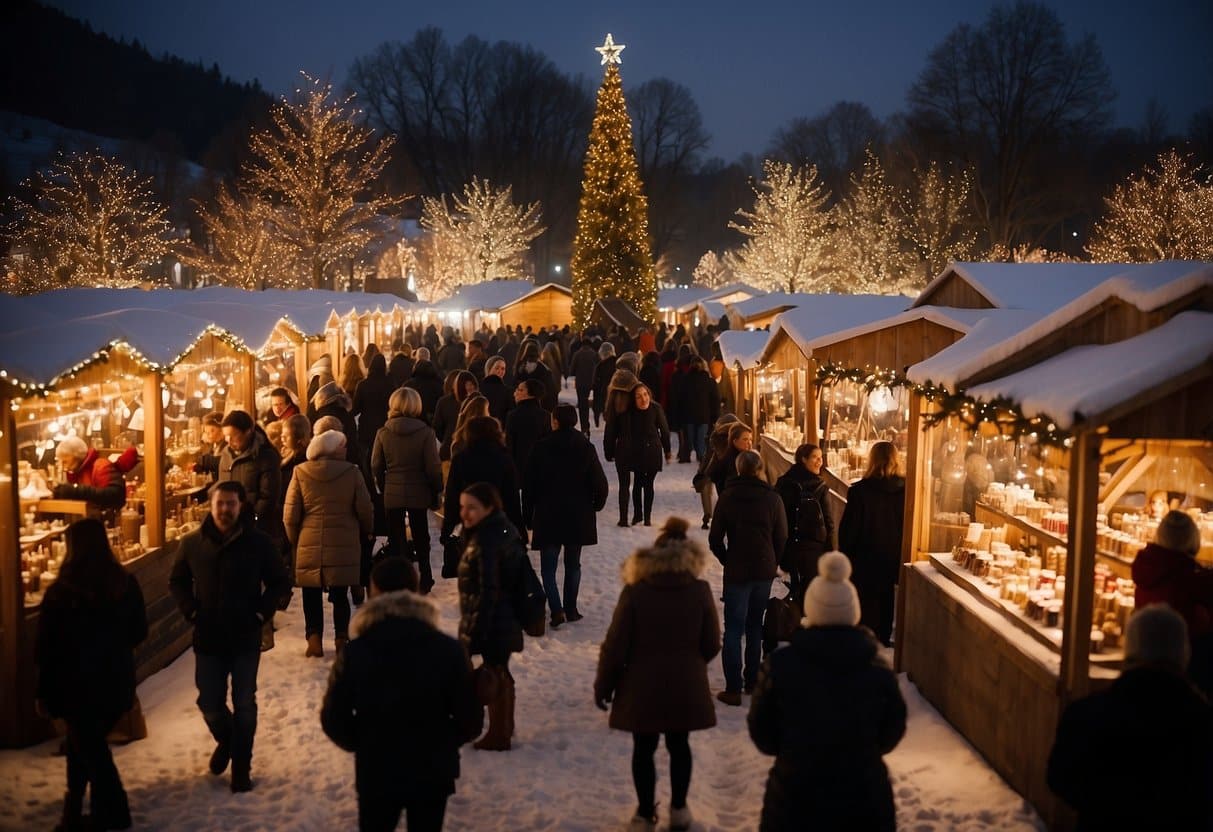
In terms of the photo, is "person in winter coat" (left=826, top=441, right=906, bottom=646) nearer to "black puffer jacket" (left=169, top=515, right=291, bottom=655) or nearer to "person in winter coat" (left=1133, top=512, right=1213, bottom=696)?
"person in winter coat" (left=1133, top=512, right=1213, bottom=696)

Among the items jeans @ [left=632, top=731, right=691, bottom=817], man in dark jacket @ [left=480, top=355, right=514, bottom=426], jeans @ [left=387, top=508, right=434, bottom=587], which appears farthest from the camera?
man in dark jacket @ [left=480, top=355, right=514, bottom=426]

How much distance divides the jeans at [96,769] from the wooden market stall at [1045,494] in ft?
14.3

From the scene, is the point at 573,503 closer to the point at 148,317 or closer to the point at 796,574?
the point at 796,574

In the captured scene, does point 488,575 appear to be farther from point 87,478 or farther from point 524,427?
point 524,427

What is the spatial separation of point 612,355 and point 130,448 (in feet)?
30.6

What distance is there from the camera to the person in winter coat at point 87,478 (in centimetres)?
739

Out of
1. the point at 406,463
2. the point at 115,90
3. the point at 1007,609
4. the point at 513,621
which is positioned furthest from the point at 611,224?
the point at 115,90

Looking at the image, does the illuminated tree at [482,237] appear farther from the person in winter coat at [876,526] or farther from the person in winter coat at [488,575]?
the person in winter coat at [488,575]

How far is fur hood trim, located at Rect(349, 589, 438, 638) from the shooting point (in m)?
3.78

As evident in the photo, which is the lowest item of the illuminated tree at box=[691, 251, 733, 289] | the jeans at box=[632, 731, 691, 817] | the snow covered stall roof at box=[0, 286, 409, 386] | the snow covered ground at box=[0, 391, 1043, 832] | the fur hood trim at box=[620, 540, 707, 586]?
the snow covered ground at box=[0, 391, 1043, 832]

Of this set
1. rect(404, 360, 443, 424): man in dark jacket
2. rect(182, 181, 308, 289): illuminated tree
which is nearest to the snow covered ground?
rect(404, 360, 443, 424): man in dark jacket

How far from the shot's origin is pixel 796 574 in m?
7.30

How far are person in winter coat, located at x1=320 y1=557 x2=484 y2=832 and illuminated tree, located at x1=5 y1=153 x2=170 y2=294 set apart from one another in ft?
102

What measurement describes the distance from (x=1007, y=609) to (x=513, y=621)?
277 centimetres
